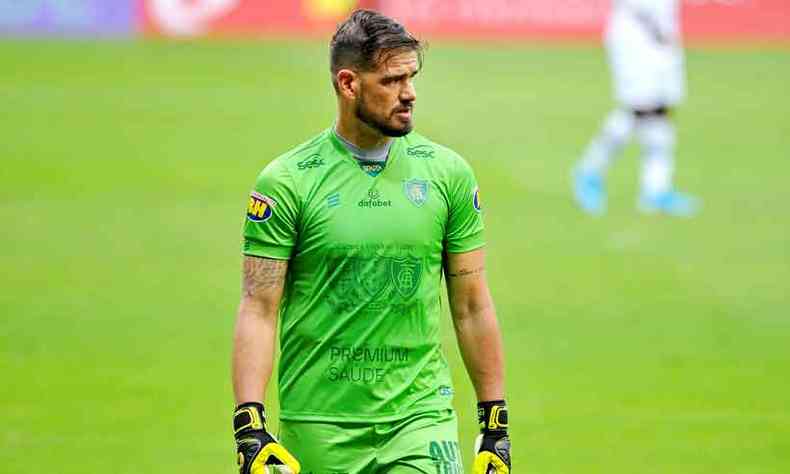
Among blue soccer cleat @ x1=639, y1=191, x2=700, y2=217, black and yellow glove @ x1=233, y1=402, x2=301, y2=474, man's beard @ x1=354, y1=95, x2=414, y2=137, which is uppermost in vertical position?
blue soccer cleat @ x1=639, y1=191, x2=700, y2=217

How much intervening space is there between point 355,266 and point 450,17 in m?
29.1

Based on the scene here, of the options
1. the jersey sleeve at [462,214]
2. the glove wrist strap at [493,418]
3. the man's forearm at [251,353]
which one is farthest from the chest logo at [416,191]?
the glove wrist strap at [493,418]

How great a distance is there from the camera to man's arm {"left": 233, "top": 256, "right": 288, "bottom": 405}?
594cm

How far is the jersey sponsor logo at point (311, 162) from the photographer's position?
5.99 meters

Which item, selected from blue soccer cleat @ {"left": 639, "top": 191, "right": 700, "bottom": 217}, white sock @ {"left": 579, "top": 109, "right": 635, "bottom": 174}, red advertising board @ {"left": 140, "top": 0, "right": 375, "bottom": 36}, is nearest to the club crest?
blue soccer cleat @ {"left": 639, "top": 191, "right": 700, "bottom": 217}

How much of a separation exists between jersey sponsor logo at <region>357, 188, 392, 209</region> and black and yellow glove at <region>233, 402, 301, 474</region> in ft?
2.67

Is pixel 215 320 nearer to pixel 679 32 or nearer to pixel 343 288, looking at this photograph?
pixel 343 288

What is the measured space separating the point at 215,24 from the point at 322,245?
29.3m

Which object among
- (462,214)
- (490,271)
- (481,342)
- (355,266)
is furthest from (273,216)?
(490,271)

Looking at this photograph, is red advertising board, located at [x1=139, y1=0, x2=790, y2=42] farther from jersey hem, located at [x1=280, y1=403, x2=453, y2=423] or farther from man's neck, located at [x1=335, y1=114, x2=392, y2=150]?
jersey hem, located at [x1=280, y1=403, x2=453, y2=423]

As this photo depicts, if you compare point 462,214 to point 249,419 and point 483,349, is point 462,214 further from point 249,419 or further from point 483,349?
point 249,419

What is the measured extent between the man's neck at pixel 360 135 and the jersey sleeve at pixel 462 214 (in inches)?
12.0

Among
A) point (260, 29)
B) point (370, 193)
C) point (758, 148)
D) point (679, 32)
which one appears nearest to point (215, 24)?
point (260, 29)

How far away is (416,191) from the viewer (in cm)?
602
